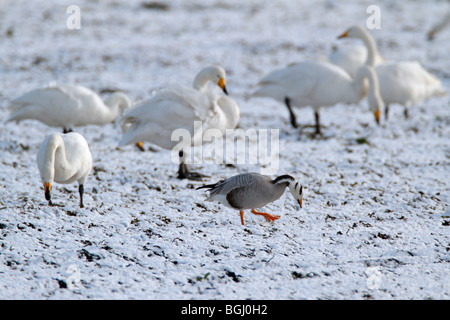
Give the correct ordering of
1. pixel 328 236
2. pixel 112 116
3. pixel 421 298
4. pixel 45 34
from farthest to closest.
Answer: pixel 45 34 < pixel 112 116 < pixel 328 236 < pixel 421 298

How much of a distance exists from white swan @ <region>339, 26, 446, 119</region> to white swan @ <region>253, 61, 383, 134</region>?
92 cm

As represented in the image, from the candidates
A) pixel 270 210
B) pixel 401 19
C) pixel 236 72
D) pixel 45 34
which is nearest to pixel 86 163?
pixel 270 210

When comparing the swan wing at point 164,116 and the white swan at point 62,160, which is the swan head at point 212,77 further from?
the white swan at point 62,160

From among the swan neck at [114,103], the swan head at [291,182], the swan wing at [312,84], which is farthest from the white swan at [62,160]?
the swan wing at [312,84]

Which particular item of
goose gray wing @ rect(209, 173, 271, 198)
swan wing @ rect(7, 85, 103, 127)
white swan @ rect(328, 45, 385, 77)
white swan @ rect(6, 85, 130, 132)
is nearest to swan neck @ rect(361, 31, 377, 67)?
white swan @ rect(328, 45, 385, 77)

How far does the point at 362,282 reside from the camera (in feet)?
14.5

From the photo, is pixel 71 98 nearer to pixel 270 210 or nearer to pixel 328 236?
pixel 270 210

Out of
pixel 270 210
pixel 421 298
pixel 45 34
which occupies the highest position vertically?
pixel 45 34

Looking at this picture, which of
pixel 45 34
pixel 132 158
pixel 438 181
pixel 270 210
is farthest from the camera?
pixel 45 34

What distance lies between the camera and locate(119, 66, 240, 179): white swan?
6469mm

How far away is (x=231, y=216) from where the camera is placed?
575 cm

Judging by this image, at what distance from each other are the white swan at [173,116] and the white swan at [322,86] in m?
2.65

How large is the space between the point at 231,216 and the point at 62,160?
1918mm

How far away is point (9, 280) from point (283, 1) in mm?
18175
